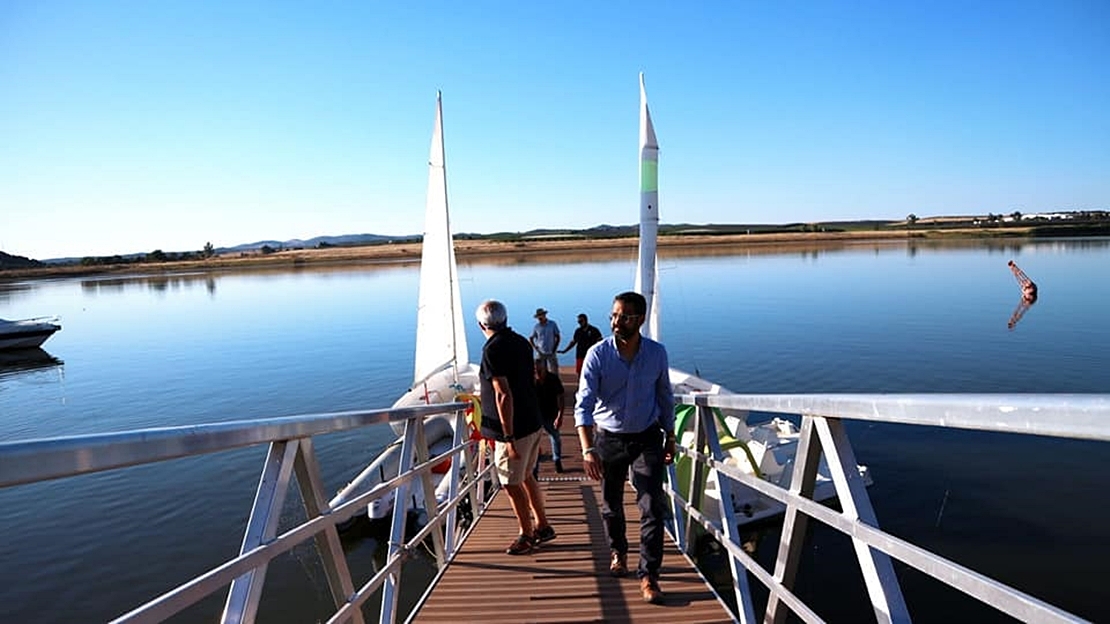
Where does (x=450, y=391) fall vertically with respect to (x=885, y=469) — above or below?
above

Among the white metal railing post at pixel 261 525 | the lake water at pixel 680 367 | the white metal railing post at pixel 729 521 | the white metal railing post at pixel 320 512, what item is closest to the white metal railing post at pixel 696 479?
the white metal railing post at pixel 729 521

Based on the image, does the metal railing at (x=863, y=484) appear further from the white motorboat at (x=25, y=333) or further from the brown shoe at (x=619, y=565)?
the white motorboat at (x=25, y=333)

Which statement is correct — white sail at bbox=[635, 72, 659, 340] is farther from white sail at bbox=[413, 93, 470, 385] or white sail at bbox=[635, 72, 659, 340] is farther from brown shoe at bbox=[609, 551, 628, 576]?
brown shoe at bbox=[609, 551, 628, 576]

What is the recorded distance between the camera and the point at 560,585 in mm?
4156

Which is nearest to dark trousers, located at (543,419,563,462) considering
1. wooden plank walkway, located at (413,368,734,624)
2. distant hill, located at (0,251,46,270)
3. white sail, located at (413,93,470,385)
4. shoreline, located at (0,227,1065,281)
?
wooden plank walkway, located at (413,368,734,624)

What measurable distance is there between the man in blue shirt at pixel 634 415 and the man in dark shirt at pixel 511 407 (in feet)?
2.91

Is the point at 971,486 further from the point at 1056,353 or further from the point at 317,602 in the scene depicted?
the point at 1056,353

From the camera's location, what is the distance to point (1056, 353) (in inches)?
731

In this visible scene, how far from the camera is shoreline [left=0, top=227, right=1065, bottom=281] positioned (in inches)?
4048

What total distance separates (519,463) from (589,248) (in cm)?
11084

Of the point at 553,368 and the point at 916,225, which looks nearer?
the point at 553,368

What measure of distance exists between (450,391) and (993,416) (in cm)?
1217

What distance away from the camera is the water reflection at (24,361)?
2584 centimetres

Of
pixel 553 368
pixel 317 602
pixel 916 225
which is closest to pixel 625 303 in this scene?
pixel 317 602
